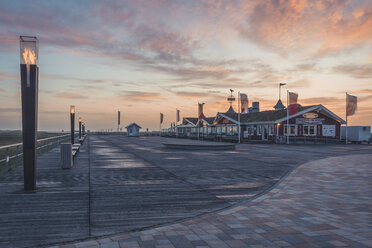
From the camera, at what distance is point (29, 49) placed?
315 inches


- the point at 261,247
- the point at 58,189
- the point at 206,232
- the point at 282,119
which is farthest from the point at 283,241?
the point at 282,119

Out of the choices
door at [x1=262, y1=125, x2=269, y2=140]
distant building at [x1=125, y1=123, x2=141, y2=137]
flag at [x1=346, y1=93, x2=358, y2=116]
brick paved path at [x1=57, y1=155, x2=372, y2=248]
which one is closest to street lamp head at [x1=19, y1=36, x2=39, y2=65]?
brick paved path at [x1=57, y1=155, x2=372, y2=248]

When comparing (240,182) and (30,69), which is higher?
(30,69)

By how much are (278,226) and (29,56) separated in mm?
7488

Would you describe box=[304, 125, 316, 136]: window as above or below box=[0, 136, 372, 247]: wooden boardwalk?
above

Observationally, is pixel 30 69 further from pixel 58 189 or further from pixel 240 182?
pixel 240 182

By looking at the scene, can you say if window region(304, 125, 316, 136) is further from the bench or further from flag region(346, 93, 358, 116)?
the bench

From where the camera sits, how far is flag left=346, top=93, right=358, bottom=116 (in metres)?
38.8

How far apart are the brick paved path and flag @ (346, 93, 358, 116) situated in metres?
35.5

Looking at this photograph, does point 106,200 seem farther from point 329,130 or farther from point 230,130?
point 230,130

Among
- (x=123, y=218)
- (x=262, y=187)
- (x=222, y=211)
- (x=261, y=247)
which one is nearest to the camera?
(x=261, y=247)

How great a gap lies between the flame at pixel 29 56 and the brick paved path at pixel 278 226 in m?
5.64

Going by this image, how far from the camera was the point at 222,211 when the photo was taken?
611 centimetres

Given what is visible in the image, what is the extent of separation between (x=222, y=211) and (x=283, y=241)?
185 centimetres
